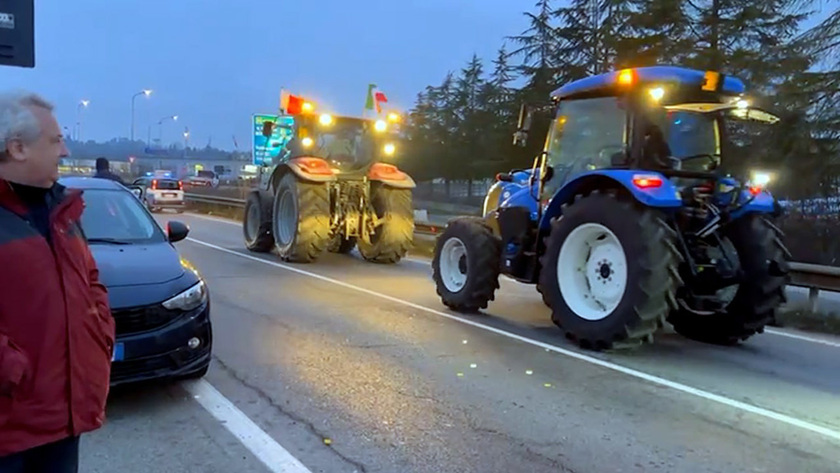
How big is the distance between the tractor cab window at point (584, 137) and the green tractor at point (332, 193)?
6.16 meters

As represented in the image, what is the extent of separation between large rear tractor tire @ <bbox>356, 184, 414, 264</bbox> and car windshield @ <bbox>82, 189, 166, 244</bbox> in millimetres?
7795

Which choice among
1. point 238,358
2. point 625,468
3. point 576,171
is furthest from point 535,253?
point 625,468

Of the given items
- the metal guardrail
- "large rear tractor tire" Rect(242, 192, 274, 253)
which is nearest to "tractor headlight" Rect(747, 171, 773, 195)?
the metal guardrail

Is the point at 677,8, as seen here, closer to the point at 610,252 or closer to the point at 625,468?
the point at 610,252

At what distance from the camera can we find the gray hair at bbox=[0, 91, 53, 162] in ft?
7.75

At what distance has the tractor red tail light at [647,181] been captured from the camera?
6953 mm

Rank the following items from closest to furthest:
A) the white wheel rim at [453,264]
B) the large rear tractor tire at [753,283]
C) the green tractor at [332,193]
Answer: the large rear tractor tire at [753,283] → the white wheel rim at [453,264] → the green tractor at [332,193]

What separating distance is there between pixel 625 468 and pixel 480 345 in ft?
10.3

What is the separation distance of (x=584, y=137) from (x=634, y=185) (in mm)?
1405

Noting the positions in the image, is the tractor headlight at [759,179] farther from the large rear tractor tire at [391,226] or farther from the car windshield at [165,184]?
the car windshield at [165,184]

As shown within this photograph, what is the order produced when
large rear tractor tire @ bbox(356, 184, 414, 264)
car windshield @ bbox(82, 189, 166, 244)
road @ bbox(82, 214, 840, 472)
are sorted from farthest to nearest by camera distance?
large rear tractor tire @ bbox(356, 184, 414, 264), car windshield @ bbox(82, 189, 166, 244), road @ bbox(82, 214, 840, 472)

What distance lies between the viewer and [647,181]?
6.97 metres

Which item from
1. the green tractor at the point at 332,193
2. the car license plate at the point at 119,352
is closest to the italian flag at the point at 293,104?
the green tractor at the point at 332,193

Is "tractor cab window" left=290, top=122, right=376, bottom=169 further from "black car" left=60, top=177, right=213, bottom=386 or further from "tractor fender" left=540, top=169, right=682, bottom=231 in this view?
"black car" left=60, top=177, right=213, bottom=386
